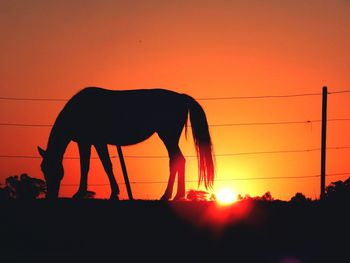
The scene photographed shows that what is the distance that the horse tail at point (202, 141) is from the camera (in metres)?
14.3

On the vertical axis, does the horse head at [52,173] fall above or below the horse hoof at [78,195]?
above

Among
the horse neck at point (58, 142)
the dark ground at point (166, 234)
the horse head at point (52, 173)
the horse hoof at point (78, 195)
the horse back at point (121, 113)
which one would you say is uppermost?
the horse back at point (121, 113)

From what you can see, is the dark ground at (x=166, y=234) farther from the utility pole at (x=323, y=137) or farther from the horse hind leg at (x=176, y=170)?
the utility pole at (x=323, y=137)

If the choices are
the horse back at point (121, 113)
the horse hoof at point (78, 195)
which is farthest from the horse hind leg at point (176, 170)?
the horse hoof at point (78, 195)

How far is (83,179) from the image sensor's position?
13844 mm

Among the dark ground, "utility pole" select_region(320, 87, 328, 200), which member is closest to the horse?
the dark ground

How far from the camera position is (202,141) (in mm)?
14523

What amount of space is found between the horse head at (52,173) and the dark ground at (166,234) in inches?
83.7

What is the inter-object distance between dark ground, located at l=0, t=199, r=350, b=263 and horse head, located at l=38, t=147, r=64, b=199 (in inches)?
83.7

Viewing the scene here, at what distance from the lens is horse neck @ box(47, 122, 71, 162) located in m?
13.9

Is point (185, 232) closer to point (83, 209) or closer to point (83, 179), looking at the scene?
point (83, 209)

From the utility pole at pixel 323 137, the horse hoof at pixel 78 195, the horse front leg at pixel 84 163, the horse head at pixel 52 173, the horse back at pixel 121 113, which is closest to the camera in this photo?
the horse hoof at pixel 78 195

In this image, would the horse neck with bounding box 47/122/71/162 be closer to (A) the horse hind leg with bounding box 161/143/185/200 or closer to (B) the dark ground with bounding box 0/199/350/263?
(A) the horse hind leg with bounding box 161/143/185/200

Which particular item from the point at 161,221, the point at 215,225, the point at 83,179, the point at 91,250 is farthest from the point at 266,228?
the point at 83,179
